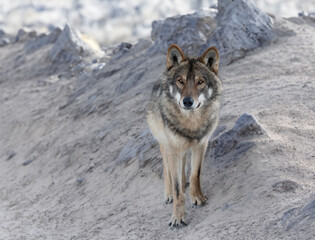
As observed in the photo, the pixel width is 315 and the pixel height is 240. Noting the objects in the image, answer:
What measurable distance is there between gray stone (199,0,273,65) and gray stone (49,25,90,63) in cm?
888

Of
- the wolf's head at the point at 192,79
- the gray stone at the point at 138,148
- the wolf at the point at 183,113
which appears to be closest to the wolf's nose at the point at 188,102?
the wolf's head at the point at 192,79

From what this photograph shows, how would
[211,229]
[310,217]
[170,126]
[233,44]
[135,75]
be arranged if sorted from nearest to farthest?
[310,217] < [211,229] < [170,126] < [233,44] < [135,75]

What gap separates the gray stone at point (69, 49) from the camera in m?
22.0

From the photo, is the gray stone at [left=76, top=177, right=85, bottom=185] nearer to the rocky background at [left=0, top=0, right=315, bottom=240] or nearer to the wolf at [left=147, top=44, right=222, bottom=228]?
the rocky background at [left=0, top=0, right=315, bottom=240]

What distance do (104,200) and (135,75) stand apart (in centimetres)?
644

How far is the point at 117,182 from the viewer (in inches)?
395

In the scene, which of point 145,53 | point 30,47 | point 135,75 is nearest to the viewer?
point 135,75

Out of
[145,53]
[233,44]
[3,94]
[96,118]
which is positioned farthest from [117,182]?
[3,94]

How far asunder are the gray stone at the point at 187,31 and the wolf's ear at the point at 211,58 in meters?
7.44

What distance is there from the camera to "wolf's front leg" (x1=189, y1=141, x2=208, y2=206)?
7.21 m

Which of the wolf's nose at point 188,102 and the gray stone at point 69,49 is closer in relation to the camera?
the wolf's nose at point 188,102

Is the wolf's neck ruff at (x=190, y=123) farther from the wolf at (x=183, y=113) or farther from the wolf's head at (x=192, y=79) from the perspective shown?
the wolf's head at (x=192, y=79)

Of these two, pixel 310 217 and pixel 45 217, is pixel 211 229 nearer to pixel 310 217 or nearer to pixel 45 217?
pixel 310 217

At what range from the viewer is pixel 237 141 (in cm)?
810
